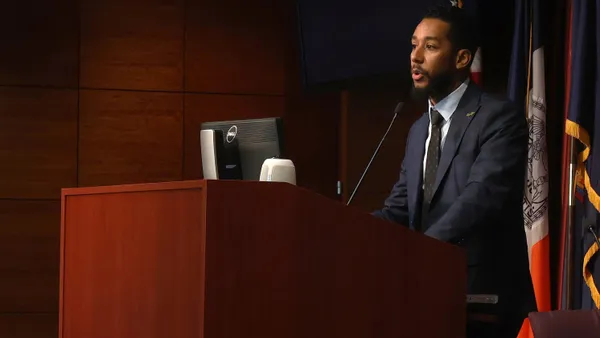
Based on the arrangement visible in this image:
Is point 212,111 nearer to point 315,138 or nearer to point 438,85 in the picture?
point 315,138

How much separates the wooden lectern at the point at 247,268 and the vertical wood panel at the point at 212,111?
3253 mm

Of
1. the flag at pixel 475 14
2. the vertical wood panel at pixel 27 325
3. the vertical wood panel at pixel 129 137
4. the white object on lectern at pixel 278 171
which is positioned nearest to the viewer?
the white object on lectern at pixel 278 171

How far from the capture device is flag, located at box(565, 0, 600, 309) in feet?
12.9

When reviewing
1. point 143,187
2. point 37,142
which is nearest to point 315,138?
point 37,142

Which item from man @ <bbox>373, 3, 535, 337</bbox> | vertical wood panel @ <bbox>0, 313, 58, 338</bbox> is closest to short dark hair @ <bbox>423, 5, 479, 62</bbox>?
man @ <bbox>373, 3, 535, 337</bbox>

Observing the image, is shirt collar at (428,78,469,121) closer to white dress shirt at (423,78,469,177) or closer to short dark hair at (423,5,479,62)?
white dress shirt at (423,78,469,177)

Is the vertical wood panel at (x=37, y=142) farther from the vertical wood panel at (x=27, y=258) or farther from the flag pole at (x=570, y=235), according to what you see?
the flag pole at (x=570, y=235)

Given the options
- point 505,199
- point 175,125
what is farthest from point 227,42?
point 505,199

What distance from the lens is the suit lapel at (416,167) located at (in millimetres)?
2834

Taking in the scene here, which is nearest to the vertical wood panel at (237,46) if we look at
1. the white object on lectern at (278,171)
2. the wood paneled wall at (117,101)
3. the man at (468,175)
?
the wood paneled wall at (117,101)

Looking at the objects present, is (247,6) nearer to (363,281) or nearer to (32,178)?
(32,178)

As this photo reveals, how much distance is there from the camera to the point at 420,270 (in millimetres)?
2133

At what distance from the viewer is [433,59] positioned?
293cm

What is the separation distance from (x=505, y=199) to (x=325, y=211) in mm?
843
